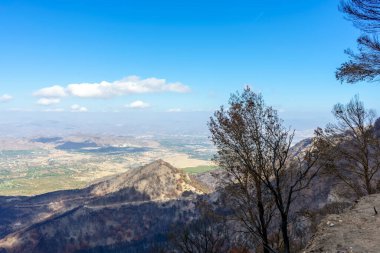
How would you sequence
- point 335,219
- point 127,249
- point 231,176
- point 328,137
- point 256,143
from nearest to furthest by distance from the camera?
point 335,219 < point 256,143 < point 231,176 < point 328,137 < point 127,249

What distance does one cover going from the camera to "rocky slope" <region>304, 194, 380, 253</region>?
14.8 metres

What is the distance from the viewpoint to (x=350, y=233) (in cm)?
1652

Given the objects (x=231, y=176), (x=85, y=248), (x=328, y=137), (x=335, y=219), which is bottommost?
(x=85, y=248)

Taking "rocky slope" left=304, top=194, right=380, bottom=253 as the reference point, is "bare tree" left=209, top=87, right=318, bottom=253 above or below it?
above

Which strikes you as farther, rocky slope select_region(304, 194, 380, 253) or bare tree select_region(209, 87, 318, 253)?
bare tree select_region(209, 87, 318, 253)

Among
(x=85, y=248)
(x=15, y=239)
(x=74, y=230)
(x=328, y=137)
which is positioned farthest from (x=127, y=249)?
(x=328, y=137)

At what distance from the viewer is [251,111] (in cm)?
2127

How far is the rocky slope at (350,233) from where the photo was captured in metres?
14.8

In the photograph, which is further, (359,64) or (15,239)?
(15,239)

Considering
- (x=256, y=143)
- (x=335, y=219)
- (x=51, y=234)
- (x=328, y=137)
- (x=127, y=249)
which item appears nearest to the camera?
(x=335, y=219)

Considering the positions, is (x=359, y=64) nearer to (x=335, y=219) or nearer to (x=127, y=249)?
(x=335, y=219)

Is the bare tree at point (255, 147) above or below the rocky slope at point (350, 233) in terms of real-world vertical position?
above

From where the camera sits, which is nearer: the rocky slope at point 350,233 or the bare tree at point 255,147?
the rocky slope at point 350,233

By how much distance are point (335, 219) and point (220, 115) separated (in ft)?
30.7
